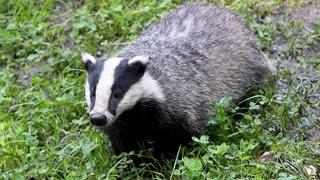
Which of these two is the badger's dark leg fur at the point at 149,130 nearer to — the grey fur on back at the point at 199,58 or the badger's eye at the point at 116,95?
the grey fur on back at the point at 199,58

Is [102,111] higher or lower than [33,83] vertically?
higher

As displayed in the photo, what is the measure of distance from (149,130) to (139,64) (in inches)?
18.7

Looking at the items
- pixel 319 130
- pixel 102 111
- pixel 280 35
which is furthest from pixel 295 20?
pixel 102 111

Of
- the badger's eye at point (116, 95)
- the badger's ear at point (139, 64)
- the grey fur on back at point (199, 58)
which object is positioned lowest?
the grey fur on back at point (199, 58)

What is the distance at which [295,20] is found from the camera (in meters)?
6.23

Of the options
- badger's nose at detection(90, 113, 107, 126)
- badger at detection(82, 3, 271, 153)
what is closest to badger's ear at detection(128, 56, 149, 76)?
badger at detection(82, 3, 271, 153)

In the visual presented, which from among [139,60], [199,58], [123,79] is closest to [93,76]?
[123,79]

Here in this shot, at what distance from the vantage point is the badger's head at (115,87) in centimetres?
432

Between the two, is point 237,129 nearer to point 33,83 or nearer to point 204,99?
point 204,99

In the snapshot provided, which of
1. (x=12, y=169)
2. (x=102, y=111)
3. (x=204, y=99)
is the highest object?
(x=102, y=111)

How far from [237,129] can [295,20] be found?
1617mm

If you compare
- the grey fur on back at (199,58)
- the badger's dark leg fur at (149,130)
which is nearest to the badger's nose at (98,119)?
the badger's dark leg fur at (149,130)

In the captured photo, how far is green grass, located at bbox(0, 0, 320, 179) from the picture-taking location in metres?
4.56

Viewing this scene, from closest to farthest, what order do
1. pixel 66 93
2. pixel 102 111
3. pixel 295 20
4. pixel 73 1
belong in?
pixel 102 111 < pixel 66 93 < pixel 295 20 < pixel 73 1
